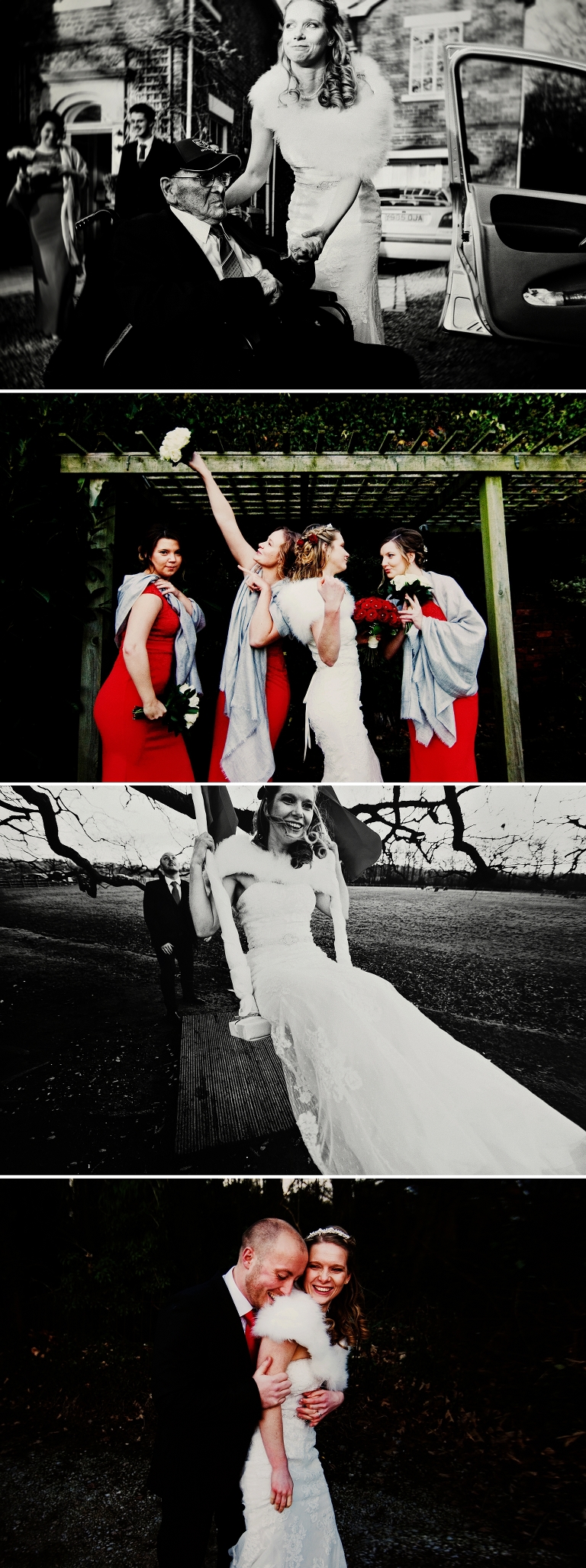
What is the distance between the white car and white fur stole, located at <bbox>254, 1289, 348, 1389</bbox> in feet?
10.3

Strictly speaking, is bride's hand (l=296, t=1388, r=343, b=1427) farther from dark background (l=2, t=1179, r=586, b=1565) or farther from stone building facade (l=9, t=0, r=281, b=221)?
stone building facade (l=9, t=0, r=281, b=221)

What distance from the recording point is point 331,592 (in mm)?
3377

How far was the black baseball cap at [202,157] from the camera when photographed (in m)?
2.86

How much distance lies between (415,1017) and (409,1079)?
0.62 feet

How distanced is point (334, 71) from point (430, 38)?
0.29 m

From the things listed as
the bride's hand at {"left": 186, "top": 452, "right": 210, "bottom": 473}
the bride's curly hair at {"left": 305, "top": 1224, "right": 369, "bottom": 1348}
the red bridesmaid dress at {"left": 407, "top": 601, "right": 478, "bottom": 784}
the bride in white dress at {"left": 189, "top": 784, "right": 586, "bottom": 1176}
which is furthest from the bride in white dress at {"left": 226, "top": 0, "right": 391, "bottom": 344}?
the bride's curly hair at {"left": 305, "top": 1224, "right": 369, "bottom": 1348}

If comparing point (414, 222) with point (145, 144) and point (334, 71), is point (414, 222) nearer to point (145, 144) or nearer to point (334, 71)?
point (334, 71)

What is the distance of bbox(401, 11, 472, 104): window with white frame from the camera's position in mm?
2775

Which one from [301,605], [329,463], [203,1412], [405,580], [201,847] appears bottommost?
[203,1412]

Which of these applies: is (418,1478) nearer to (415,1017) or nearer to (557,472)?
(415,1017)

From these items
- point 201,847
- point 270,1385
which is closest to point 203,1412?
point 270,1385

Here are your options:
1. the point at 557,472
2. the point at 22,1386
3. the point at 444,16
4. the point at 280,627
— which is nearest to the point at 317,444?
the point at 280,627

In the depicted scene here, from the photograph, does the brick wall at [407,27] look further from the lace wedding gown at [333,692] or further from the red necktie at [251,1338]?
the red necktie at [251,1338]

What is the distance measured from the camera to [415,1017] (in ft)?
9.81
